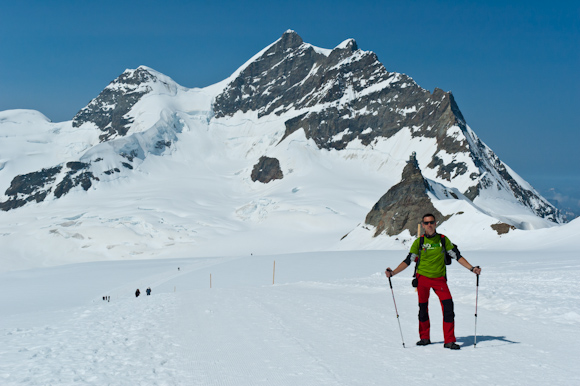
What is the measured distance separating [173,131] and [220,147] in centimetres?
1912

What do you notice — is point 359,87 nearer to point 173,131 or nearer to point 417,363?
point 173,131

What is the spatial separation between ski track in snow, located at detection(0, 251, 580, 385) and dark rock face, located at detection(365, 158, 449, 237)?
146ft

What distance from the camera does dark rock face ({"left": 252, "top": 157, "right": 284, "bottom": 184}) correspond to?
150 m

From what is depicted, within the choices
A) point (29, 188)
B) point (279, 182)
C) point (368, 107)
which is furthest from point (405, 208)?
point (29, 188)

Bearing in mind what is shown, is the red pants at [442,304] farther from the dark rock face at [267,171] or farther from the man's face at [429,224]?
the dark rock face at [267,171]

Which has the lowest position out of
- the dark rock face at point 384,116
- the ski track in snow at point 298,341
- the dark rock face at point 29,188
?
the ski track in snow at point 298,341

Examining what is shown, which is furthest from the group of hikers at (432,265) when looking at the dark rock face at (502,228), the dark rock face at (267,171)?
the dark rock face at (267,171)

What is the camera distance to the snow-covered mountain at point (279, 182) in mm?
90812

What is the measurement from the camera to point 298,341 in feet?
27.0

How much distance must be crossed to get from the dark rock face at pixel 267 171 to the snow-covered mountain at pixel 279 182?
45 centimetres

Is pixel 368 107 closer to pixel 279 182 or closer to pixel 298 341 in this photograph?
pixel 279 182

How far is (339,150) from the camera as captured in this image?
165000 millimetres

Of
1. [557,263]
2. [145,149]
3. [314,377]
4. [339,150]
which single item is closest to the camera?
[314,377]

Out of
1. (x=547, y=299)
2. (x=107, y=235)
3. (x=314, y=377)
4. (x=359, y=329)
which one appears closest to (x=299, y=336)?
(x=359, y=329)
